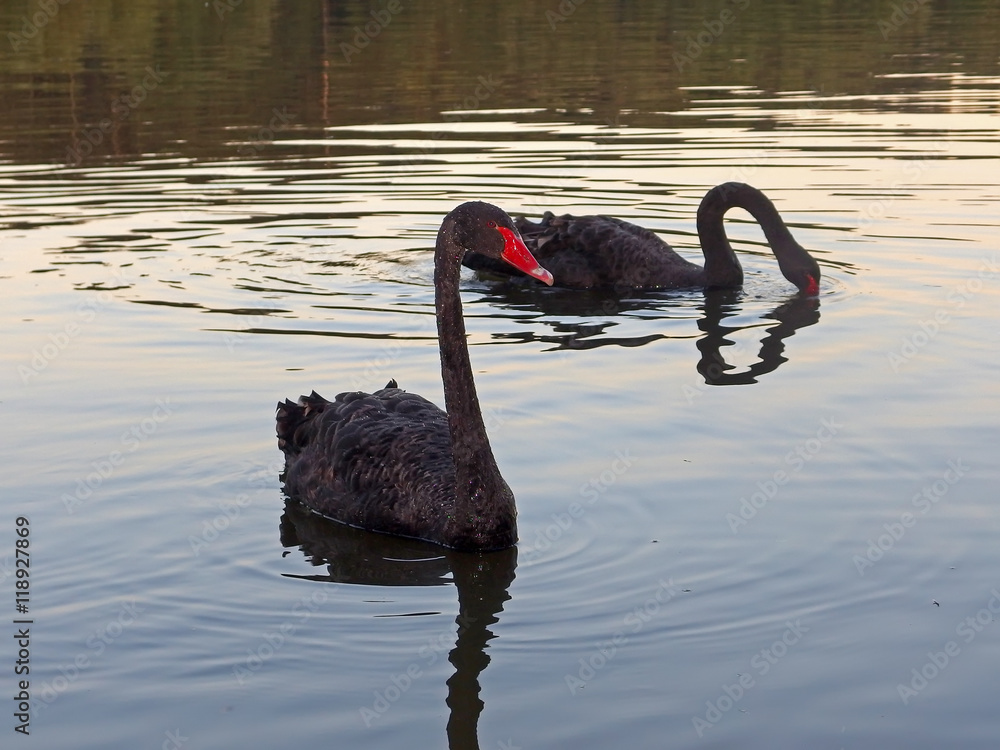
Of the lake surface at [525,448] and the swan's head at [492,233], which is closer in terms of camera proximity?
the lake surface at [525,448]

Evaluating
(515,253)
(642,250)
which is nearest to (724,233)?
(642,250)

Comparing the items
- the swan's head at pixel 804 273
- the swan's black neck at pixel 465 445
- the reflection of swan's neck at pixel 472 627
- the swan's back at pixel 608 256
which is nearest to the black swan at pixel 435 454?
the swan's black neck at pixel 465 445

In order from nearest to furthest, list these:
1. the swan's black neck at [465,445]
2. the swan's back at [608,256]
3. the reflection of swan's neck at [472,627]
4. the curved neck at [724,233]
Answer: the reflection of swan's neck at [472,627], the swan's black neck at [465,445], the curved neck at [724,233], the swan's back at [608,256]

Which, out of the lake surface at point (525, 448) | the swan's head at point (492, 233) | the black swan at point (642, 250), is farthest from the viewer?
the black swan at point (642, 250)

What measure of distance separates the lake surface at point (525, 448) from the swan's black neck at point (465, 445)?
133 mm

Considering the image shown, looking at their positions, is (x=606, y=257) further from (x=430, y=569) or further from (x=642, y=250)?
(x=430, y=569)

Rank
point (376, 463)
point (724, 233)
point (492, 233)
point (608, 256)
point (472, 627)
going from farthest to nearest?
point (608, 256) < point (724, 233) < point (376, 463) < point (492, 233) < point (472, 627)

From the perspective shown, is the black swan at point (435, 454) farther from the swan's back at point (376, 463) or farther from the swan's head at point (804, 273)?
the swan's head at point (804, 273)

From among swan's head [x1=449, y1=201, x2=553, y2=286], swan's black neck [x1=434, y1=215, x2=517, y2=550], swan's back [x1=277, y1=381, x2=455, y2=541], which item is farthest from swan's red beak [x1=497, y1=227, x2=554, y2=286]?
swan's back [x1=277, y1=381, x2=455, y2=541]

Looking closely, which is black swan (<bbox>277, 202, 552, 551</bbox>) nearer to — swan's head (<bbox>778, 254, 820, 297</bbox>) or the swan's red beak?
the swan's red beak

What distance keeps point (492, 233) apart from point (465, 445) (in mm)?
933

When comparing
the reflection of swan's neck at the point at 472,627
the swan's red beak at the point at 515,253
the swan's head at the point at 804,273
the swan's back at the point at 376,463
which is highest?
the swan's red beak at the point at 515,253

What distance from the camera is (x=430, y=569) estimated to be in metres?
6.52

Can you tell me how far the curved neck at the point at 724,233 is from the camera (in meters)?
11.5
